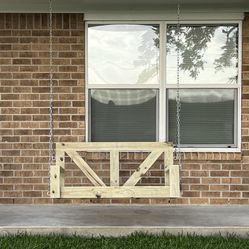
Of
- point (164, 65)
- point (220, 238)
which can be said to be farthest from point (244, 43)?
point (220, 238)

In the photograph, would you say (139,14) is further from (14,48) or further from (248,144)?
(248,144)

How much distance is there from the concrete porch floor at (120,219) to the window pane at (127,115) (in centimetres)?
99

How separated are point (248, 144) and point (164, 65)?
5.21 feet

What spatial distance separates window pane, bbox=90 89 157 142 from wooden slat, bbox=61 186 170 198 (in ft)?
4.92

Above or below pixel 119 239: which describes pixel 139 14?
above

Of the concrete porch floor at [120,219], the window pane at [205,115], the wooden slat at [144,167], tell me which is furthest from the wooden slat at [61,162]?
the window pane at [205,115]

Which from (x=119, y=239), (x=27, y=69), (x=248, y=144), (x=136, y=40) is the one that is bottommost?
(x=119, y=239)

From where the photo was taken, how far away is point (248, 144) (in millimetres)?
6793

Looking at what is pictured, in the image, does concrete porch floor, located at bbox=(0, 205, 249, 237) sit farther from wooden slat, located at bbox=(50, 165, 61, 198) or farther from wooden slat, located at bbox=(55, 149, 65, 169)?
wooden slat, located at bbox=(55, 149, 65, 169)

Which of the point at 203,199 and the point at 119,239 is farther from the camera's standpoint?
the point at 203,199

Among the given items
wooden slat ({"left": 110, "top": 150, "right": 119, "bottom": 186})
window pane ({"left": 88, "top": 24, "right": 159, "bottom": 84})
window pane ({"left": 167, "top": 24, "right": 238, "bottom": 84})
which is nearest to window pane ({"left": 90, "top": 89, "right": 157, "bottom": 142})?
window pane ({"left": 88, "top": 24, "right": 159, "bottom": 84})

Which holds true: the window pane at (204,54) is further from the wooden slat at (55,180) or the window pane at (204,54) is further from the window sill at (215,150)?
the wooden slat at (55,180)

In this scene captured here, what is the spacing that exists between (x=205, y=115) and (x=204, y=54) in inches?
33.5

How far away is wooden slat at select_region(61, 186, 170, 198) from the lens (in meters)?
5.42
